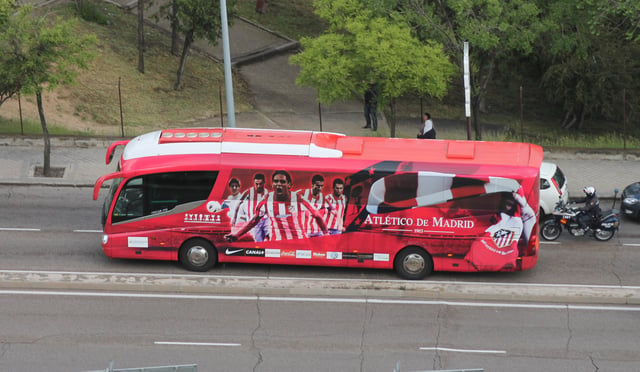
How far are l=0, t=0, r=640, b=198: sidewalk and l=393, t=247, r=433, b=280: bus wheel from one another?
856 cm

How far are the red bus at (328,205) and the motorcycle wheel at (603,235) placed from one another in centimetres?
346

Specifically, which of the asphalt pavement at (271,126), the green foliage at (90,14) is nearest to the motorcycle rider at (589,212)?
the asphalt pavement at (271,126)

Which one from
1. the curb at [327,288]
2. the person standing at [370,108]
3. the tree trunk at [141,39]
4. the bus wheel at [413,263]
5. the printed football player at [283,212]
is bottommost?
the curb at [327,288]

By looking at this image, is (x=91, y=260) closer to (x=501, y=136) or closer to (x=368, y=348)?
(x=368, y=348)

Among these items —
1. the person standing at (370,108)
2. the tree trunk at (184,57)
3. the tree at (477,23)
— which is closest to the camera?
the tree at (477,23)

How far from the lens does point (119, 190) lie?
60.5 feet

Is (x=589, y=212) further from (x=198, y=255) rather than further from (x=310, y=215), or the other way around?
(x=198, y=255)

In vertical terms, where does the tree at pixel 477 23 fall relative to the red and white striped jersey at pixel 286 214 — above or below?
above

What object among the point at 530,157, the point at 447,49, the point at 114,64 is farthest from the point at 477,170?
the point at 114,64

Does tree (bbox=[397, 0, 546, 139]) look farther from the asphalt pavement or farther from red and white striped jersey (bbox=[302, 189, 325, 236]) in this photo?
red and white striped jersey (bbox=[302, 189, 325, 236])

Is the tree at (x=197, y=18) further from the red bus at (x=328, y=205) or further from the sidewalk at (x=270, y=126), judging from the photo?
the red bus at (x=328, y=205)

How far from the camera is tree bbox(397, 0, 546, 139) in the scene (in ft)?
92.6

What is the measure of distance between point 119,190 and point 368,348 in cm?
675

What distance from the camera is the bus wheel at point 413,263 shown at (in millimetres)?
18422
